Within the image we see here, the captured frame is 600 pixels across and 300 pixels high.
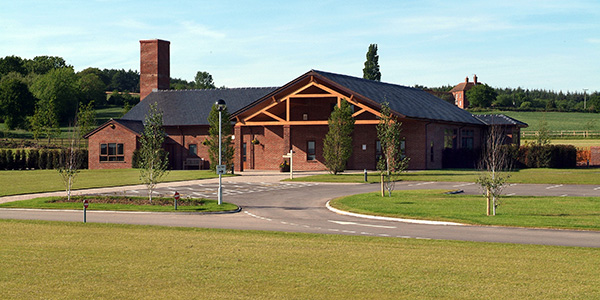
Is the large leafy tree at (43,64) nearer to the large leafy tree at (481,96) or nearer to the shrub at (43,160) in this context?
the shrub at (43,160)

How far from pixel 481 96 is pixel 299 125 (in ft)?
381

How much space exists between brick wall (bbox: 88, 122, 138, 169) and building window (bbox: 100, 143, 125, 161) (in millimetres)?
300

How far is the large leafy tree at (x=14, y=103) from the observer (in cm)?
11325

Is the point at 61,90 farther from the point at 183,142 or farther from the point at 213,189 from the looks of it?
the point at 213,189

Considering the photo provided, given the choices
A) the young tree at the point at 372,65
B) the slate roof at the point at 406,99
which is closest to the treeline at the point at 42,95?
the young tree at the point at 372,65

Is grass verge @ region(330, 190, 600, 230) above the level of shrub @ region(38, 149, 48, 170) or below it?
below

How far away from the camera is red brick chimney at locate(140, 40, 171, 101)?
70.4 m

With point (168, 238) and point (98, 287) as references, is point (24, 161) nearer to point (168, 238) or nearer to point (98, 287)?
point (168, 238)

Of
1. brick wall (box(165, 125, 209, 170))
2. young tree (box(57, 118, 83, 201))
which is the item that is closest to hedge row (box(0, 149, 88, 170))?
brick wall (box(165, 125, 209, 170))

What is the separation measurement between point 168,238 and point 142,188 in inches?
813

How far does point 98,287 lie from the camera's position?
1169 cm

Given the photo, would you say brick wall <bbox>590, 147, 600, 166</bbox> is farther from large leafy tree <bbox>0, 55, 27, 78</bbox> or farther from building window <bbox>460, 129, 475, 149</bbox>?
large leafy tree <bbox>0, 55, 27, 78</bbox>

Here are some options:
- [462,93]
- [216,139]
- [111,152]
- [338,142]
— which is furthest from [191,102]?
[462,93]

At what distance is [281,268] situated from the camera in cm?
1329
